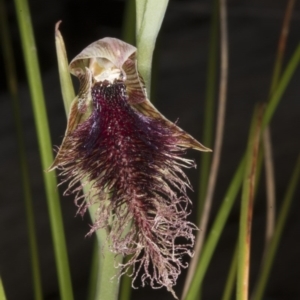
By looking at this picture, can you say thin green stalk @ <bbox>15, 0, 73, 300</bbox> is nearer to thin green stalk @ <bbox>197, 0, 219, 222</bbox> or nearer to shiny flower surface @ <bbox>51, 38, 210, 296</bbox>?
shiny flower surface @ <bbox>51, 38, 210, 296</bbox>

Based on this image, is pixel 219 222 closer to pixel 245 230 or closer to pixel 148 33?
pixel 245 230

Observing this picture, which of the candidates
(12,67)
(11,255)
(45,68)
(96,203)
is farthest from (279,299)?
(96,203)

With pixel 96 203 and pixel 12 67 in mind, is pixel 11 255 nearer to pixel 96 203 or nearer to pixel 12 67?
pixel 12 67

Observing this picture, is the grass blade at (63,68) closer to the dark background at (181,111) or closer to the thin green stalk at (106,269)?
the thin green stalk at (106,269)

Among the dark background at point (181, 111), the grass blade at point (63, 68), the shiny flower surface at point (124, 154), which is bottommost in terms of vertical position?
the dark background at point (181, 111)

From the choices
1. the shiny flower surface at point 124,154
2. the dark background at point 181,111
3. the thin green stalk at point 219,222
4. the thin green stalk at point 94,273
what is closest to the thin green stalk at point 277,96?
the thin green stalk at point 219,222

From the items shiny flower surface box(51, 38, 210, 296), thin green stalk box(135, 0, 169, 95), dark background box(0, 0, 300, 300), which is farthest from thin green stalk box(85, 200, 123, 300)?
dark background box(0, 0, 300, 300)
